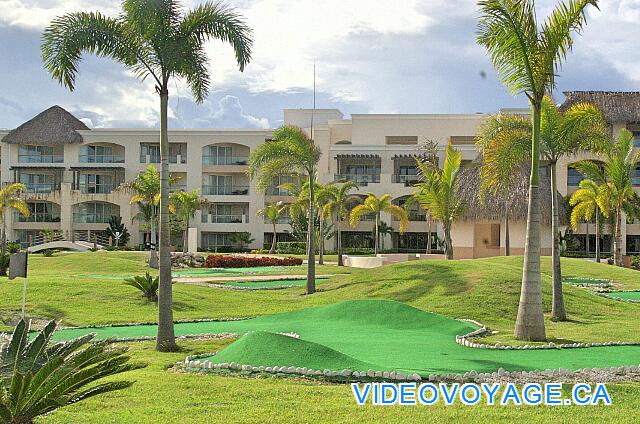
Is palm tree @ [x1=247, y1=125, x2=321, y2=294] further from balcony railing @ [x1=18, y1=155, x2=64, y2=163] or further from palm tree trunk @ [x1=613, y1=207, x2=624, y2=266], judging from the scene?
balcony railing @ [x1=18, y1=155, x2=64, y2=163]

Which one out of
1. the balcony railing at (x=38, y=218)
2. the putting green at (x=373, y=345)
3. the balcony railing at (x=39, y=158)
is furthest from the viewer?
the balcony railing at (x=39, y=158)

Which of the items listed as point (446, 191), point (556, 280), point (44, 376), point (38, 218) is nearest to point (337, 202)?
point (446, 191)

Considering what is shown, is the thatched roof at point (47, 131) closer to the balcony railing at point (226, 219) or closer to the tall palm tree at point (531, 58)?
the balcony railing at point (226, 219)

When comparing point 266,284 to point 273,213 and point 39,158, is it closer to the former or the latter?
point 273,213

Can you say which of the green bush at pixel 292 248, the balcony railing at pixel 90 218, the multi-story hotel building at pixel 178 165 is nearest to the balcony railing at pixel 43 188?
the multi-story hotel building at pixel 178 165

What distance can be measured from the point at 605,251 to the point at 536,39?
40.3m

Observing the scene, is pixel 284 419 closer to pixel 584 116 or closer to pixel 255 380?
pixel 255 380

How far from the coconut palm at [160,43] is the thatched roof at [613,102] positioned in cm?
3830

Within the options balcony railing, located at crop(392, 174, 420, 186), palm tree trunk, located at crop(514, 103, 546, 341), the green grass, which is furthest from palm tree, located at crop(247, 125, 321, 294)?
balcony railing, located at crop(392, 174, 420, 186)

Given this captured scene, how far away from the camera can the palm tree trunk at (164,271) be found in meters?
13.5

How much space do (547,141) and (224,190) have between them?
143 ft

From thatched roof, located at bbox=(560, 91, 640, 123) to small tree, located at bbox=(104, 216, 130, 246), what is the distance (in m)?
32.3

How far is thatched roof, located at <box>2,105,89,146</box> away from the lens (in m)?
59.4

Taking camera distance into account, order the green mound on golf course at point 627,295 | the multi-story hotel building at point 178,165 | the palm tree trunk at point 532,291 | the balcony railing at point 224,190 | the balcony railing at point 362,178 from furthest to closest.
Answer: the balcony railing at point 224,190 → the multi-story hotel building at point 178,165 → the balcony railing at point 362,178 → the green mound on golf course at point 627,295 → the palm tree trunk at point 532,291
